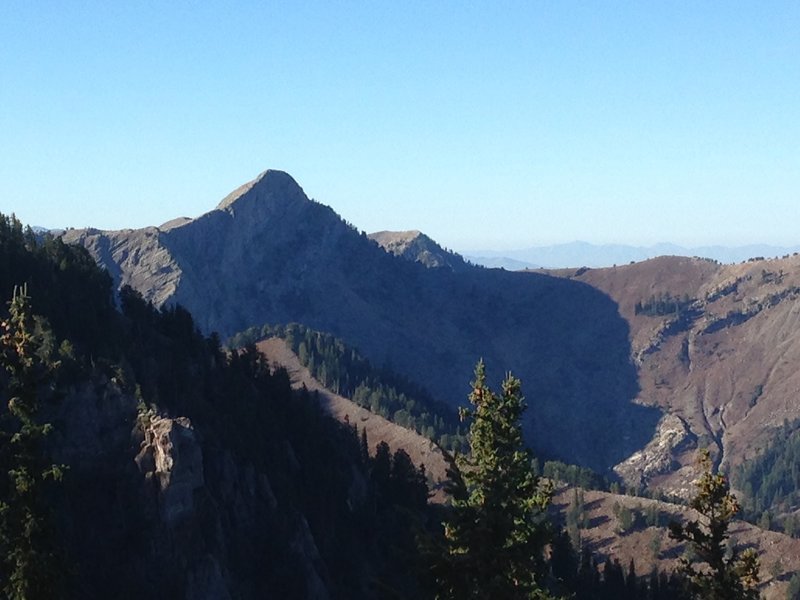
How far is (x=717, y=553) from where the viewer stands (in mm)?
34375

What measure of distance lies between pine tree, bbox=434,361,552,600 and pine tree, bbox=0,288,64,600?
42.5 feet

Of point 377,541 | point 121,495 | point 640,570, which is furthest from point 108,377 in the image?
point 640,570

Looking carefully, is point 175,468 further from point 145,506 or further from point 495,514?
point 495,514

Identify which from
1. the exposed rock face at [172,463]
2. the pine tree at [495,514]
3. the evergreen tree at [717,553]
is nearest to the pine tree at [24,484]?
the pine tree at [495,514]

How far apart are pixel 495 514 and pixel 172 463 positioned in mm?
66814

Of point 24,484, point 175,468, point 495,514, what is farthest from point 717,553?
point 175,468

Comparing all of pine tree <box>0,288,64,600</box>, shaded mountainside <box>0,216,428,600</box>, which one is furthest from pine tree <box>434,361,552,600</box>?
shaded mountainside <box>0,216,428,600</box>

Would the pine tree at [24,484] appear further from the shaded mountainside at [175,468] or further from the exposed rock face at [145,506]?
the exposed rock face at [145,506]

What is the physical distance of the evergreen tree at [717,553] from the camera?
33500 mm

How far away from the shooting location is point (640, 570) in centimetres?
19975

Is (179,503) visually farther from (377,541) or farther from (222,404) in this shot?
(377,541)

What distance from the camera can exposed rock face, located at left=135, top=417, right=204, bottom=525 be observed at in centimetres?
9112

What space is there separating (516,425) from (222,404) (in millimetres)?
97129

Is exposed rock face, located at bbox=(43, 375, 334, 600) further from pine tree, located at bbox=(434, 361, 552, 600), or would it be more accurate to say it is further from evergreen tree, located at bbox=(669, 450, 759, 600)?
evergreen tree, located at bbox=(669, 450, 759, 600)
